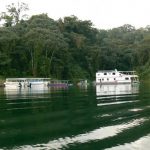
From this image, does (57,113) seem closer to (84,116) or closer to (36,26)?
(84,116)

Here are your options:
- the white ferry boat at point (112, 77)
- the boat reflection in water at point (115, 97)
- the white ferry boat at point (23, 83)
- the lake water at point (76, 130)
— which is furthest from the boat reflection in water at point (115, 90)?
the white ferry boat at point (112, 77)

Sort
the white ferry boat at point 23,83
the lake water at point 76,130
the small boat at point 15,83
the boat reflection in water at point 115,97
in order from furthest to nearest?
the white ferry boat at point 23,83 → the small boat at point 15,83 → the boat reflection in water at point 115,97 → the lake water at point 76,130

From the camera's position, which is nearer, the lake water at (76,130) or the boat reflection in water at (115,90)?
the lake water at (76,130)

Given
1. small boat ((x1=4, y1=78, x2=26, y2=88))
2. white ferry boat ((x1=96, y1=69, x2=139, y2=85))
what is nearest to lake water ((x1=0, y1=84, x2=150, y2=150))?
small boat ((x1=4, y1=78, x2=26, y2=88))

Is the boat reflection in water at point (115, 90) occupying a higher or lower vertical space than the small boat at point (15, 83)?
lower

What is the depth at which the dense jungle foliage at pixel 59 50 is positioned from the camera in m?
91.6

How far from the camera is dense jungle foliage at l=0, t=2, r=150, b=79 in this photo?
91625 millimetres

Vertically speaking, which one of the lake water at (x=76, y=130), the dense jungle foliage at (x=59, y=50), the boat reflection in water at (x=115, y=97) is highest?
the dense jungle foliage at (x=59, y=50)

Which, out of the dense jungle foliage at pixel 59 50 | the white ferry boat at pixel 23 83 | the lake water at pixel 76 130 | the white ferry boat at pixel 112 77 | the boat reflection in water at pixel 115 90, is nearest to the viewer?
the lake water at pixel 76 130

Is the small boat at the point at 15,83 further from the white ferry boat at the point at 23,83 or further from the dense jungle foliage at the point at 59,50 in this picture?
the dense jungle foliage at the point at 59,50

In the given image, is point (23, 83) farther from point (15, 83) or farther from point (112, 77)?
point (112, 77)

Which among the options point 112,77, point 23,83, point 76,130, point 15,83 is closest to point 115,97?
point 76,130

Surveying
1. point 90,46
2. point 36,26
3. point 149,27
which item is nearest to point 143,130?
point 36,26

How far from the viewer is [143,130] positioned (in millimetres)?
18766
